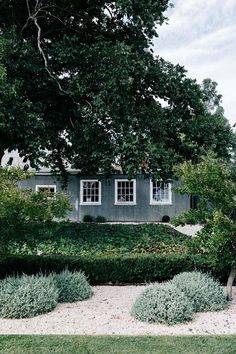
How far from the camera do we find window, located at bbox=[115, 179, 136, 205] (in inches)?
1222

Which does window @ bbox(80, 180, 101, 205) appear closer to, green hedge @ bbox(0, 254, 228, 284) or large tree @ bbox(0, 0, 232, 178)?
large tree @ bbox(0, 0, 232, 178)

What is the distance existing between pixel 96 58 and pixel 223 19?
5.99m

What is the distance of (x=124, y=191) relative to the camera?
31.1 meters

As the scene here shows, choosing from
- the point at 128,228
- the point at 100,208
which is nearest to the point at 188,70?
the point at 128,228

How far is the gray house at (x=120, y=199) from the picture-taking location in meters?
30.5

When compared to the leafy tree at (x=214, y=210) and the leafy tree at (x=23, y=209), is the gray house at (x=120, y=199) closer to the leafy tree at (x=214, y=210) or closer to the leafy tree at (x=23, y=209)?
the leafy tree at (x=214, y=210)

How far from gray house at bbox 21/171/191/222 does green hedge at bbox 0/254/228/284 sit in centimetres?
1947

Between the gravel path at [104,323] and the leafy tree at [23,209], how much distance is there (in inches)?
69.8

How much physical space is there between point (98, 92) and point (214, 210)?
7529 millimetres

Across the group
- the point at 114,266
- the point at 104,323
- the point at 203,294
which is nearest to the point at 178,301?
the point at 203,294

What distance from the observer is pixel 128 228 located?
58.7ft

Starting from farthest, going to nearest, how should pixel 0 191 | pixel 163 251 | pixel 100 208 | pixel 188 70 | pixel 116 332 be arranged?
pixel 100 208 < pixel 188 70 < pixel 163 251 < pixel 0 191 < pixel 116 332

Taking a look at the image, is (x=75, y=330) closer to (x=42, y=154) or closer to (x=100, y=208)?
(x=42, y=154)

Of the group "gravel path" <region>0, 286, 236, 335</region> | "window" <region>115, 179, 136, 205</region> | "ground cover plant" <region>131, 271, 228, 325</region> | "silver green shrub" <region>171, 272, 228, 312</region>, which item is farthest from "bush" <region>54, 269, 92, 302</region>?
"window" <region>115, 179, 136, 205</region>
